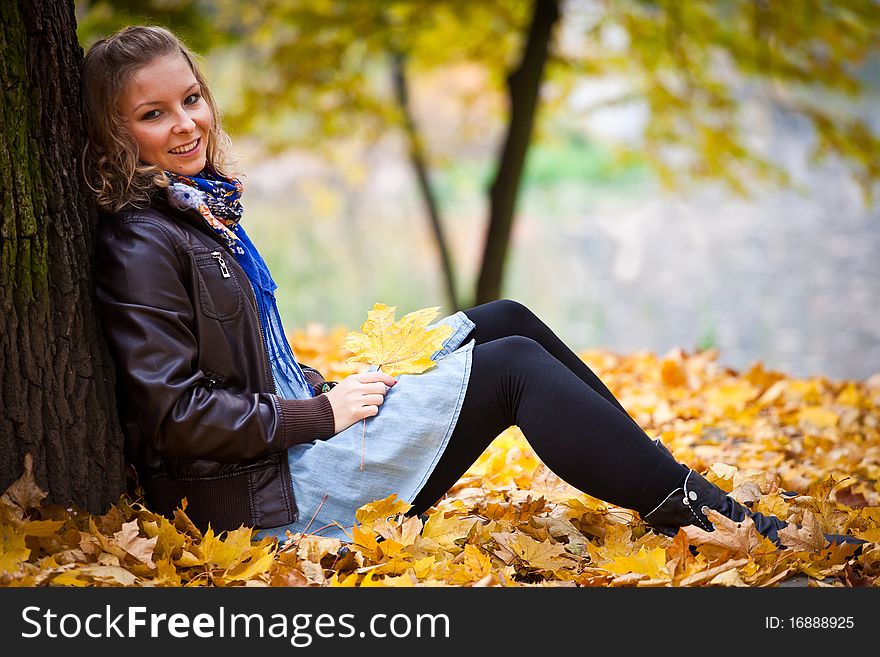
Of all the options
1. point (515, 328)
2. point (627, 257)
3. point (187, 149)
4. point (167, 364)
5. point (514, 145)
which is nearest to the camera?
point (167, 364)

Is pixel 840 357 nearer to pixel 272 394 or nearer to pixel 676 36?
pixel 676 36

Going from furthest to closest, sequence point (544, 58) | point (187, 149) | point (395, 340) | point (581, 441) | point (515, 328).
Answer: point (544, 58) < point (515, 328) < point (395, 340) < point (187, 149) < point (581, 441)

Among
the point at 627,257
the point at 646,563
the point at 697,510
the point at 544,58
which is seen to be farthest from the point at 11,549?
the point at 627,257

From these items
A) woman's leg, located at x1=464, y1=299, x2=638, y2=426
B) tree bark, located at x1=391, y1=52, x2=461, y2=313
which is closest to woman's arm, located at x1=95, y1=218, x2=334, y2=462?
woman's leg, located at x1=464, y1=299, x2=638, y2=426

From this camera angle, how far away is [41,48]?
6.26 feet

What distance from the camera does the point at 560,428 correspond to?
77.9 inches

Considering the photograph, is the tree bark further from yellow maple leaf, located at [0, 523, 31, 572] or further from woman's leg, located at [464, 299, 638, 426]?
yellow maple leaf, located at [0, 523, 31, 572]

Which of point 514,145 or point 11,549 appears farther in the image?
point 514,145

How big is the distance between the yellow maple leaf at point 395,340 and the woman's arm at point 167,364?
0.28 metres

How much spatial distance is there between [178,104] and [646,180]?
16.1m

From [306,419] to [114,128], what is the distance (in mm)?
760

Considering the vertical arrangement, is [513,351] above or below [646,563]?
above

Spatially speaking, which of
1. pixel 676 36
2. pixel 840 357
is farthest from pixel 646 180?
pixel 676 36

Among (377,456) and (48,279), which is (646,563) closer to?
(377,456)
